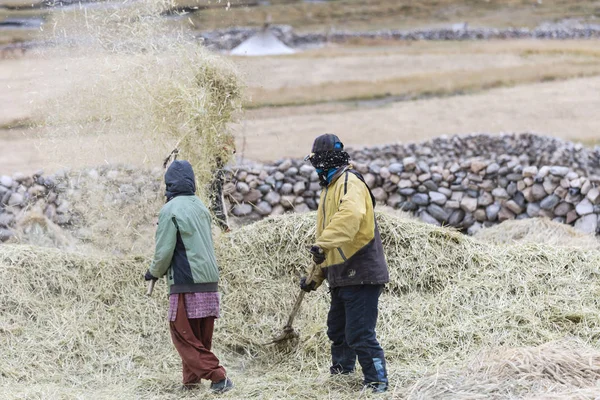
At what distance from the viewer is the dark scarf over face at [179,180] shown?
5.09m

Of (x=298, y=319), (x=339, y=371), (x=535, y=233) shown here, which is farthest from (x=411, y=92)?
(x=339, y=371)

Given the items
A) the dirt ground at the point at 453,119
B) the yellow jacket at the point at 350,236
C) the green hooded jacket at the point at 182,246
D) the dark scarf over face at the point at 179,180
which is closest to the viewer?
the yellow jacket at the point at 350,236

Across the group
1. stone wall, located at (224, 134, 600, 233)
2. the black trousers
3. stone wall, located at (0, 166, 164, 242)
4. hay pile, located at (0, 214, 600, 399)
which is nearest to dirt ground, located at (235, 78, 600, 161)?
stone wall, located at (224, 134, 600, 233)

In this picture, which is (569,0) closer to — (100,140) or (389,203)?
(389,203)

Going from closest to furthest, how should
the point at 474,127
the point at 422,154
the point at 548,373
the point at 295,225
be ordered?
the point at 548,373 → the point at 295,225 → the point at 422,154 → the point at 474,127

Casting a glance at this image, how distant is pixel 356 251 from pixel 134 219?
10.2 ft

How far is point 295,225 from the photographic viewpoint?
23.5ft

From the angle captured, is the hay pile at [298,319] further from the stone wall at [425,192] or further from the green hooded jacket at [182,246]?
the stone wall at [425,192]

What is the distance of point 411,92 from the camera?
20828mm

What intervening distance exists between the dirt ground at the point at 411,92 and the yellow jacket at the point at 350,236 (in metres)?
10.3

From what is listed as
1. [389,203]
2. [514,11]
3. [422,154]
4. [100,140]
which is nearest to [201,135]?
[100,140]

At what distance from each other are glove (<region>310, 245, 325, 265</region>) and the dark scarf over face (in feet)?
3.22

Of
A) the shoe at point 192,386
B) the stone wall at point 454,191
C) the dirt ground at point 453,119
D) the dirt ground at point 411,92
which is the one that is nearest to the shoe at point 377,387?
the shoe at point 192,386

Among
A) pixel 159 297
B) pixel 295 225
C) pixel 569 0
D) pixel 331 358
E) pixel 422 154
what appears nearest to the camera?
pixel 331 358
